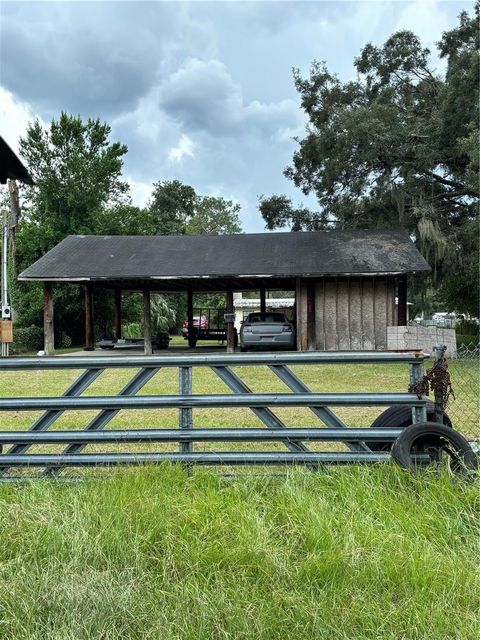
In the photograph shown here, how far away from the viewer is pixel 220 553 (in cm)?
257

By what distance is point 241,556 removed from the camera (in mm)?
2559

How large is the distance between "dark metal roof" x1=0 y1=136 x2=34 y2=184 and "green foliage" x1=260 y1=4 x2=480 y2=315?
43.2 ft

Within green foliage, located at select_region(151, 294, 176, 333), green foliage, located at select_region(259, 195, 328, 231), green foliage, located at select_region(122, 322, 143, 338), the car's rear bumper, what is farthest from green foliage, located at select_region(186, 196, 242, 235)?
the car's rear bumper

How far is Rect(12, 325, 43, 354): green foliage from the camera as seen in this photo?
854 inches

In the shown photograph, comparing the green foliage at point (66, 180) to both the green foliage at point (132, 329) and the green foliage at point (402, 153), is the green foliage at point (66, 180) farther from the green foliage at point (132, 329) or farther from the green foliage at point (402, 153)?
the green foliage at point (402, 153)

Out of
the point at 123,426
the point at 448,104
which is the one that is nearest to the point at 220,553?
the point at 123,426

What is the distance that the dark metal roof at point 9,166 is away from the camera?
4199 mm

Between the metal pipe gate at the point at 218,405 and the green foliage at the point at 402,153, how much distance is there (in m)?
13.1

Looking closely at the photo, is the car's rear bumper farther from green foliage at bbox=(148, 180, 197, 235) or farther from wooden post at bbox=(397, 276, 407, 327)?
green foliage at bbox=(148, 180, 197, 235)

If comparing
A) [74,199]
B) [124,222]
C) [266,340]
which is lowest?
[266,340]

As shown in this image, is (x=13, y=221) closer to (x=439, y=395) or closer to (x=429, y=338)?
(x=429, y=338)

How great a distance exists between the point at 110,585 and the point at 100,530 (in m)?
0.43

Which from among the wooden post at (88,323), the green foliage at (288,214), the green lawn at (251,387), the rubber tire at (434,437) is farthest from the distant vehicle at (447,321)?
the rubber tire at (434,437)

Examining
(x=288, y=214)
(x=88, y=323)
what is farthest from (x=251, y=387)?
(x=288, y=214)
